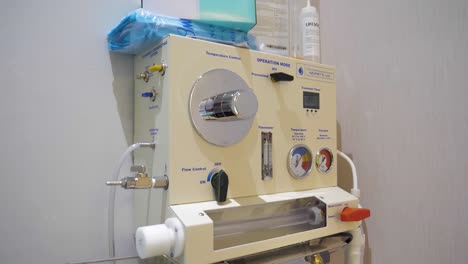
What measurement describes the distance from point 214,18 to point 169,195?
39cm

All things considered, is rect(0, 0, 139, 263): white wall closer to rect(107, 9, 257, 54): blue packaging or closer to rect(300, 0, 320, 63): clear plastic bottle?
rect(107, 9, 257, 54): blue packaging

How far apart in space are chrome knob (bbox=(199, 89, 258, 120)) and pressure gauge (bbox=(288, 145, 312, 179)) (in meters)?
0.25

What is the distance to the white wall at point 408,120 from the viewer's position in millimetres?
800

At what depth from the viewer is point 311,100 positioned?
827mm

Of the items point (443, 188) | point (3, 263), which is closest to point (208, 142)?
point (3, 263)

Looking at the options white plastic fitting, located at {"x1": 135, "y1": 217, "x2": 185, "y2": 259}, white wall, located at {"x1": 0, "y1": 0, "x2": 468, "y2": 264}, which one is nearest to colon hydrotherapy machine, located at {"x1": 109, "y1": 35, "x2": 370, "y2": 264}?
white plastic fitting, located at {"x1": 135, "y1": 217, "x2": 185, "y2": 259}

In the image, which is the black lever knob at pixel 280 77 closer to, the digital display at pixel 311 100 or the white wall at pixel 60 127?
the digital display at pixel 311 100

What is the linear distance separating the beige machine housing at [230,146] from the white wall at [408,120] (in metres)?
0.17

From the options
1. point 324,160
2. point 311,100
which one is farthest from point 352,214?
point 311,100

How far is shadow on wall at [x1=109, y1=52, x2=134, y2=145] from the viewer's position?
78cm

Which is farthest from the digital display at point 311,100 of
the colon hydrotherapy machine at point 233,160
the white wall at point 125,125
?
the white wall at point 125,125

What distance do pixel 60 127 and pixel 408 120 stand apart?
0.90m

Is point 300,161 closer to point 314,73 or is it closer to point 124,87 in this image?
point 314,73

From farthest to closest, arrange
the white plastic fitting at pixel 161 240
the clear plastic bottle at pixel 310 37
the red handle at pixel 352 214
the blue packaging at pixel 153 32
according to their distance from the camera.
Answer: the clear plastic bottle at pixel 310 37, the red handle at pixel 352 214, the blue packaging at pixel 153 32, the white plastic fitting at pixel 161 240
